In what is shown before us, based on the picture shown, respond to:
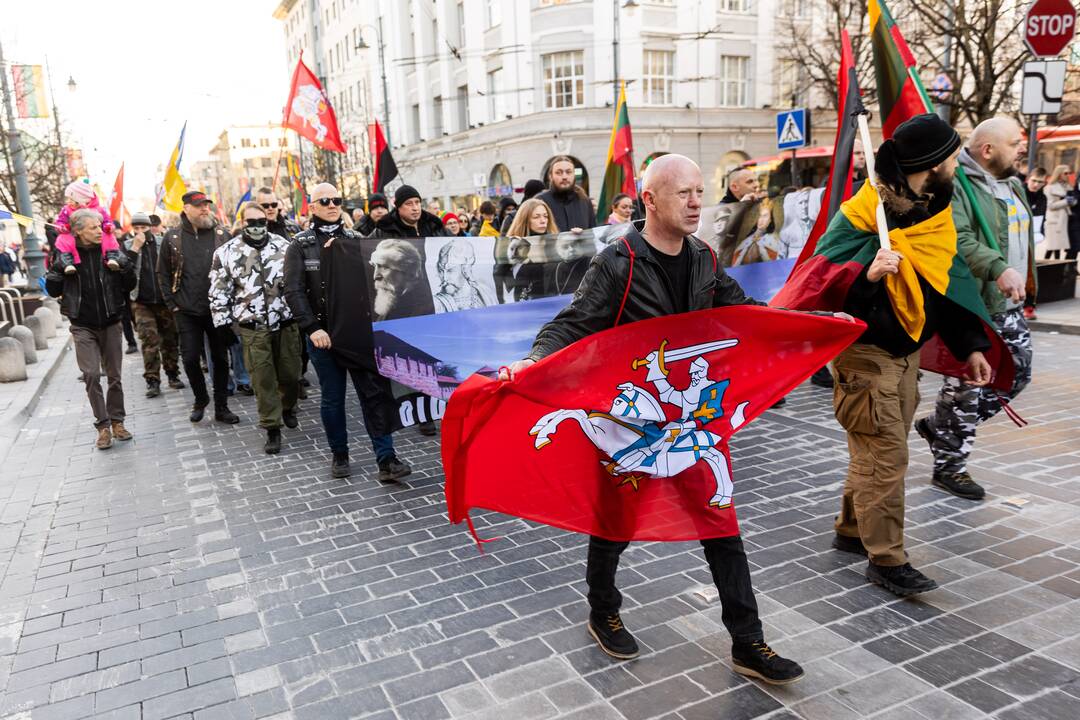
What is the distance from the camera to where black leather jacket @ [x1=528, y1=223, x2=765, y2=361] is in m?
3.17

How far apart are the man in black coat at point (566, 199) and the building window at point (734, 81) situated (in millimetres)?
31977

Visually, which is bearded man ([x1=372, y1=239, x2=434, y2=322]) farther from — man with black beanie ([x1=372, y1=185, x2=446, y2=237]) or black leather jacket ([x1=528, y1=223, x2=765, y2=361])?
black leather jacket ([x1=528, y1=223, x2=765, y2=361])

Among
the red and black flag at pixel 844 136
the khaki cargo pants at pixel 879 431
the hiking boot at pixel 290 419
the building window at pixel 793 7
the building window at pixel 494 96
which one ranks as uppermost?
the building window at pixel 793 7

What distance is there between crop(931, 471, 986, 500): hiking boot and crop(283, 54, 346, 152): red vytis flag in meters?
9.94

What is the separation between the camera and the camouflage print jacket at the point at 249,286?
7.26 metres

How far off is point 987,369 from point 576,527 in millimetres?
2298

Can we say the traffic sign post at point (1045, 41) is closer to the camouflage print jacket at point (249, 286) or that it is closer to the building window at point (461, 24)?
the camouflage print jacket at point (249, 286)

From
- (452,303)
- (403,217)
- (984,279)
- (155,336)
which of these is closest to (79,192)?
(155,336)

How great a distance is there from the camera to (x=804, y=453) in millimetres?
6105

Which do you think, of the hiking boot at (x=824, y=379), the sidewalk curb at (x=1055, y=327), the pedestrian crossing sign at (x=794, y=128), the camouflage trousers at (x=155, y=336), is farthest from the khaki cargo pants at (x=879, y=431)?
the pedestrian crossing sign at (x=794, y=128)

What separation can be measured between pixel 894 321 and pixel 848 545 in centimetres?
139

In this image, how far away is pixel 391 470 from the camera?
6059 mm

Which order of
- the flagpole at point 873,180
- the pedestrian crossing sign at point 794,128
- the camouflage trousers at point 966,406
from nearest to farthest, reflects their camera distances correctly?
the flagpole at point 873,180, the camouflage trousers at point 966,406, the pedestrian crossing sign at point 794,128

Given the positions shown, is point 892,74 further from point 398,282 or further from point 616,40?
point 616,40
